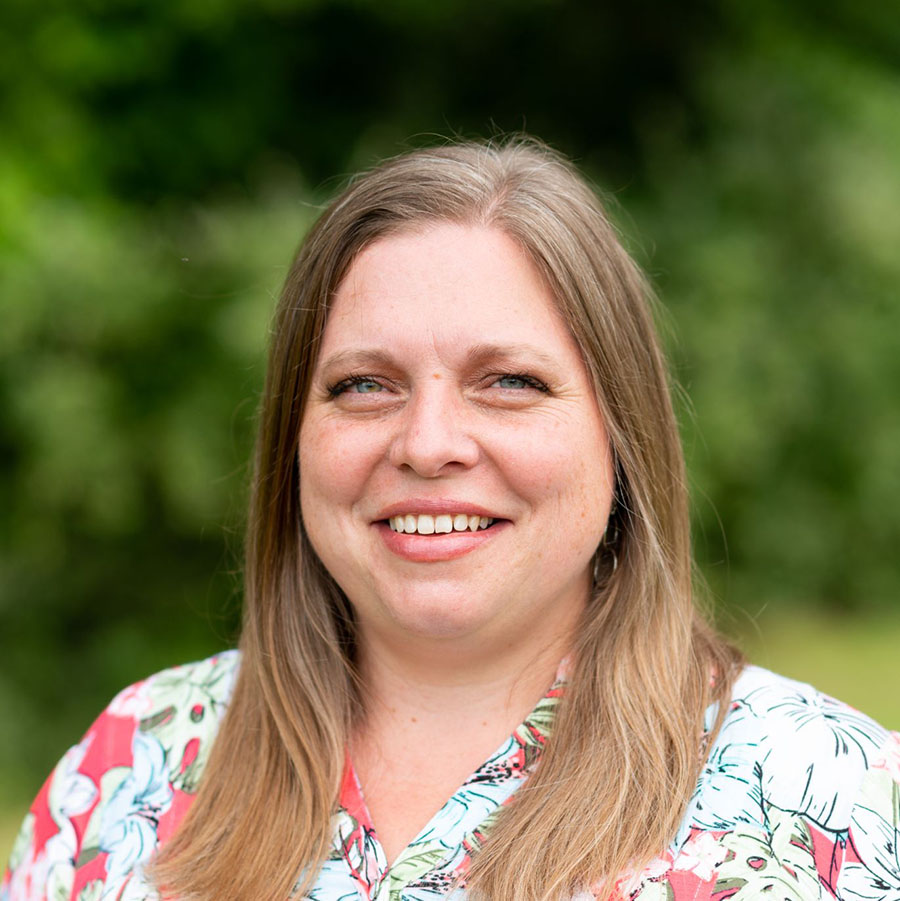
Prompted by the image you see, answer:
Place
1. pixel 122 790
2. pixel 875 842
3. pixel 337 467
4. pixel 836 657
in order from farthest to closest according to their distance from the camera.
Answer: pixel 836 657, pixel 122 790, pixel 337 467, pixel 875 842

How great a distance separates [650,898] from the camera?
1.63 m

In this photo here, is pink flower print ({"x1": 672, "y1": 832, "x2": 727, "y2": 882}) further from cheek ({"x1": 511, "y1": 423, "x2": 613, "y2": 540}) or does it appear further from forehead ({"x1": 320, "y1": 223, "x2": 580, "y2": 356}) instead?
forehead ({"x1": 320, "y1": 223, "x2": 580, "y2": 356})

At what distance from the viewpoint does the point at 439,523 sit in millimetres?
1800

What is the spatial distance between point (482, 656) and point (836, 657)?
5.60 m

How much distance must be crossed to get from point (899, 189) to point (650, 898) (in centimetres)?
592

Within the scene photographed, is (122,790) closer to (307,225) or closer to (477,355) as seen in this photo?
(477,355)

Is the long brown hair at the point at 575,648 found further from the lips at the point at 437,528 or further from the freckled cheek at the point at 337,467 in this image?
the lips at the point at 437,528

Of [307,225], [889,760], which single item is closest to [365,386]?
[889,760]

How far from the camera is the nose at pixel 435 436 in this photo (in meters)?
1.74

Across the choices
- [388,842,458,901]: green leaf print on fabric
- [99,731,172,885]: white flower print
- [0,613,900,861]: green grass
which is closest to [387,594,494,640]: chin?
[388,842,458,901]: green leaf print on fabric

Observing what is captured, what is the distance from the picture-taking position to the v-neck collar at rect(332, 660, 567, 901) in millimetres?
1755

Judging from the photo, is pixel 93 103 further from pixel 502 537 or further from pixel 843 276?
pixel 502 537

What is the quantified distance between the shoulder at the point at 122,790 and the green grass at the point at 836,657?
11.6 feet

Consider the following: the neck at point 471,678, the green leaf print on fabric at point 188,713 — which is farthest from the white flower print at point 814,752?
the green leaf print on fabric at point 188,713
